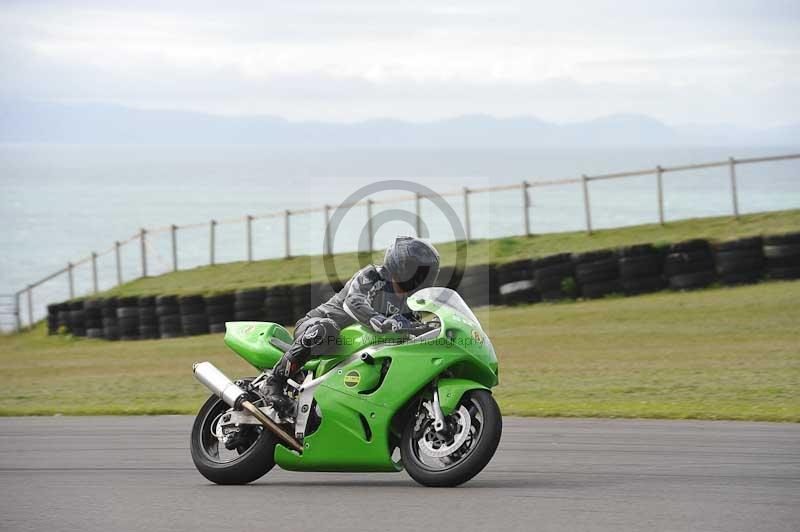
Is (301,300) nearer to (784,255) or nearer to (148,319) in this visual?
(148,319)

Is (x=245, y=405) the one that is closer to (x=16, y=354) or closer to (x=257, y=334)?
(x=257, y=334)

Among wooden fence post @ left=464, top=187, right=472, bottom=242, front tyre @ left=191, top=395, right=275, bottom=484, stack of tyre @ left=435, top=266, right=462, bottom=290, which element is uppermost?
wooden fence post @ left=464, top=187, right=472, bottom=242

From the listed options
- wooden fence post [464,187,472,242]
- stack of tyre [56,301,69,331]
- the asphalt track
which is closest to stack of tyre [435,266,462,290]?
wooden fence post [464,187,472,242]

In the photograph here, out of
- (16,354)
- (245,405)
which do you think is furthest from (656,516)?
(16,354)

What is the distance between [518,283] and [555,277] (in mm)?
805

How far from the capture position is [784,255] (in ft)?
78.6

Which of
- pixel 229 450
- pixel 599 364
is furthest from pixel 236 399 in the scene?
pixel 599 364

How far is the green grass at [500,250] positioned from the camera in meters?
27.4

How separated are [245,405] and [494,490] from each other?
185cm

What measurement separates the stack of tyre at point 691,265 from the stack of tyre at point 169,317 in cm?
1154

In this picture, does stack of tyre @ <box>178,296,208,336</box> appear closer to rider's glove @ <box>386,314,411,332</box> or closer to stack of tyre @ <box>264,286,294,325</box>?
stack of tyre @ <box>264,286,294,325</box>

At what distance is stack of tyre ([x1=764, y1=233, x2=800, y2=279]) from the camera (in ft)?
78.4

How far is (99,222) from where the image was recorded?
385ft

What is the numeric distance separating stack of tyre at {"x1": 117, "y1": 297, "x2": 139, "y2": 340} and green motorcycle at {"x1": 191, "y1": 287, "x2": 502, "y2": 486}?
21.9m
